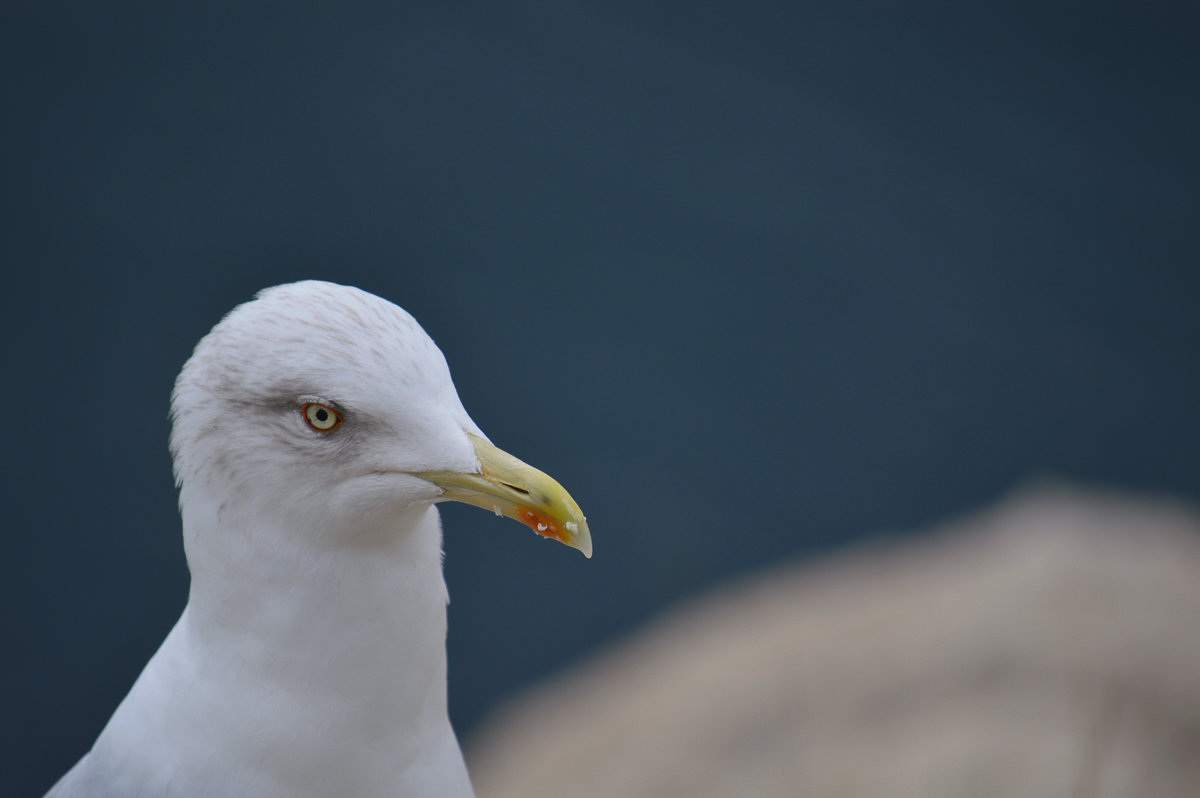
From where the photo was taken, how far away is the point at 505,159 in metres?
4.08

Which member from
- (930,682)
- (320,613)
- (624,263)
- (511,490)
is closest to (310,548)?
(320,613)

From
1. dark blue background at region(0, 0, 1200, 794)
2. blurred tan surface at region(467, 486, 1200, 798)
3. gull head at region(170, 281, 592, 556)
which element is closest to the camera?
gull head at region(170, 281, 592, 556)

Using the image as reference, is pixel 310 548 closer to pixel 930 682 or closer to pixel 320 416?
pixel 320 416

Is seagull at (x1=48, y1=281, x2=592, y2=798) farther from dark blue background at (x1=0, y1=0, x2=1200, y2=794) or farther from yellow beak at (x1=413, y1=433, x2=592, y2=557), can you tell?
dark blue background at (x1=0, y1=0, x2=1200, y2=794)

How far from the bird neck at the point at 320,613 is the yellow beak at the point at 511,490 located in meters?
0.12

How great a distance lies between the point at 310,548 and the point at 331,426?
175 millimetres

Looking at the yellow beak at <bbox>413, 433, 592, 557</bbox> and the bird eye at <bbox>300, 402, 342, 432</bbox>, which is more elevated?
the bird eye at <bbox>300, 402, 342, 432</bbox>

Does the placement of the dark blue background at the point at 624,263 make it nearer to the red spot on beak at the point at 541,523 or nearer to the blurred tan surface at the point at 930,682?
the blurred tan surface at the point at 930,682

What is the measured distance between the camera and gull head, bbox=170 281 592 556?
50.8 inches

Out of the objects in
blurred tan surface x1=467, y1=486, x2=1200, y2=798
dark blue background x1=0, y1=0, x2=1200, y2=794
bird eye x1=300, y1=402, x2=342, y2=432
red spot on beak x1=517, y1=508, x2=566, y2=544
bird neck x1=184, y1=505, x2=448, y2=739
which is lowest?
bird neck x1=184, y1=505, x2=448, y2=739

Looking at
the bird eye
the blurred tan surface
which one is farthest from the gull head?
the blurred tan surface

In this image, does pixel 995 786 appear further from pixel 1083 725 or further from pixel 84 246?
pixel 84 246

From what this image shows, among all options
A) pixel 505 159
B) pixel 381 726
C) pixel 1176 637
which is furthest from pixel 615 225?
pixel 381 726

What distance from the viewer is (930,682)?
2.71 metres
